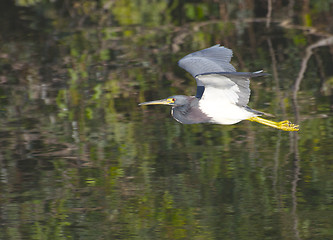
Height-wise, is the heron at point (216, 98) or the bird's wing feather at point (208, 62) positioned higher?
the bird's wing feather at point (208, 62)

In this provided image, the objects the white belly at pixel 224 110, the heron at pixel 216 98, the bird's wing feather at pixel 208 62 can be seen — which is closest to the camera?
the heron at pixel 216 98

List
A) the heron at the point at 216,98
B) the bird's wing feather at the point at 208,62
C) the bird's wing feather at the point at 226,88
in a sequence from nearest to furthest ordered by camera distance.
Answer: the bird's wing feather at the point at 226,88 → the heron at the point at 216,98 → the bird's wing feather at the point at 208,62

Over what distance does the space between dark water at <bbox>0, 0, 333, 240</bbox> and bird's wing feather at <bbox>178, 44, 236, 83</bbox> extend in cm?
126

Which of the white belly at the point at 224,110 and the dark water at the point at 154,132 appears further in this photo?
the white belly at the point at 224,110

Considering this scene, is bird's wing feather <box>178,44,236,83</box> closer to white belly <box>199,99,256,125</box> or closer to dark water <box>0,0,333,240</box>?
white belly <box>199,99,256,125</box>

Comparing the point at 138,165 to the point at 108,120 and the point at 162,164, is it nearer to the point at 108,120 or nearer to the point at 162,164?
the point at 162,164

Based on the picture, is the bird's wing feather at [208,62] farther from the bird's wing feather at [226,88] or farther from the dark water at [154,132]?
the dark water at [154,132]

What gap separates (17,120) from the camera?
36.2 feet

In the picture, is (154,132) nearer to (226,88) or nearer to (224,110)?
(224,110)

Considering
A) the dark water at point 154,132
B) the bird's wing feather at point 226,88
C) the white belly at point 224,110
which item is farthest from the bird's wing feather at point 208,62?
the dark water at point 154,132

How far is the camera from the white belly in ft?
27.8

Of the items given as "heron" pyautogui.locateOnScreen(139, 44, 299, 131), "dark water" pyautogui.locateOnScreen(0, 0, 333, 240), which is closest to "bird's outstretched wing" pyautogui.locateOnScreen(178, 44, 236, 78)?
"heron" pyautogui.locateOnScreen(139, 44, 299, 131)

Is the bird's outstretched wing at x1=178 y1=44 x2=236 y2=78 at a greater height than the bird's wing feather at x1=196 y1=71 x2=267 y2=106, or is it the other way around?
the bird's outstretched wing at x1=178 y1=44 x2=236 y2=78

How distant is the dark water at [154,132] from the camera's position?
7.91 meters
